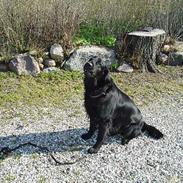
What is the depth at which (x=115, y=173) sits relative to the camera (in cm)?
468

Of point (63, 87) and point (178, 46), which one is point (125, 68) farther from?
point (178, 46)

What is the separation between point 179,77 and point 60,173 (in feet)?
13.9

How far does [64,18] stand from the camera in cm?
795

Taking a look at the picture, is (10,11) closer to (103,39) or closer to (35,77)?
(35,77)

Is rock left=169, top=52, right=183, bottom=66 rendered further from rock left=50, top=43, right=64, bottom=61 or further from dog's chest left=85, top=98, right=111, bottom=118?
dog's chest left=85, top=98, right=111, bottom=118

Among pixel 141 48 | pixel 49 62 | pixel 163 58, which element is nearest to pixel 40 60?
pixel 49 62

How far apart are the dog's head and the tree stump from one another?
3.12 meters

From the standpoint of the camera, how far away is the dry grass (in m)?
7.71

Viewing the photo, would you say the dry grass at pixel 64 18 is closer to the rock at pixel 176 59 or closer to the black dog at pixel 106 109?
the rock at pixel 176 59

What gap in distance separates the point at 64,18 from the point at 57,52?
2.38 ft

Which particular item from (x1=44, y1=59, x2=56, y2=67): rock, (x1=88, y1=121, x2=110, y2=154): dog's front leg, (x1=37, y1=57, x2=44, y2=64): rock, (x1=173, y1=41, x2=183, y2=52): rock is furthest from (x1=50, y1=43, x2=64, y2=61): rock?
(x1=88, y1=121, x2=110, y2=154): dog's front leg

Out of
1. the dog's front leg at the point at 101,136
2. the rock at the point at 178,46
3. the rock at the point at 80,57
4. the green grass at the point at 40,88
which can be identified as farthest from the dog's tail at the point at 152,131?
the rock at the point at 178,46

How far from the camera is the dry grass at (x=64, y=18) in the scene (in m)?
7.71

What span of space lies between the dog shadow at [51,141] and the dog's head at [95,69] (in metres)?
1.01
